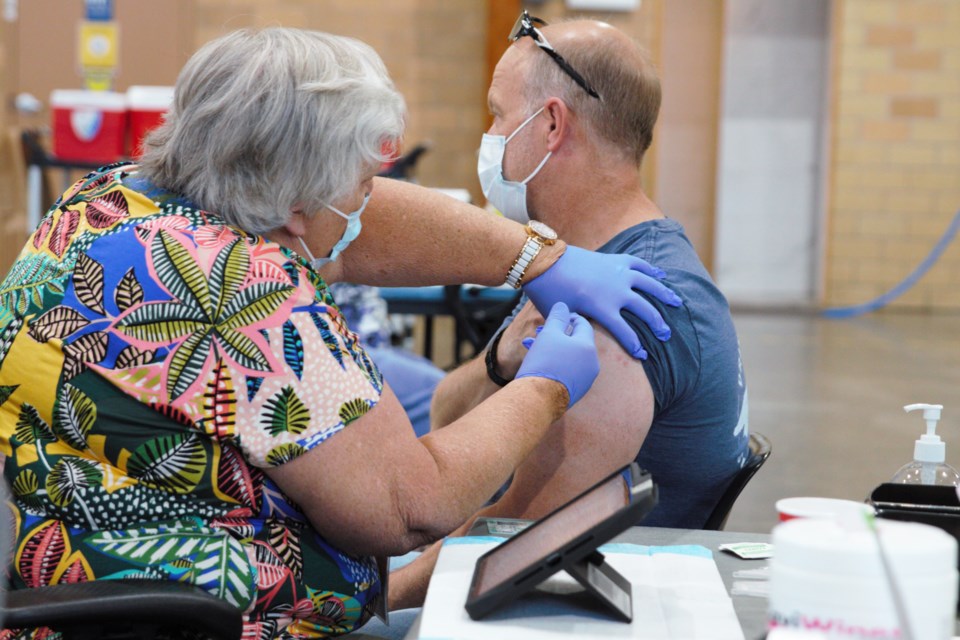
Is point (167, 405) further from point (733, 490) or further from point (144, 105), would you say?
point (144, 105)

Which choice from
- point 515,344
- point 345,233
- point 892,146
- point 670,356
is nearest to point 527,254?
point 515,344

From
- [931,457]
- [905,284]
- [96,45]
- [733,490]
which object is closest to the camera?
[931,457]

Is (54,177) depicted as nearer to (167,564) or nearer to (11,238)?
(11,238)

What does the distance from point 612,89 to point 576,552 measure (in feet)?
3.57

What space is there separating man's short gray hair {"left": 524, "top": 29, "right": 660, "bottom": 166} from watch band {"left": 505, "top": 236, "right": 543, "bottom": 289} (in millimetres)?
277

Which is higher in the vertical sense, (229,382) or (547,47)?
(547,47)

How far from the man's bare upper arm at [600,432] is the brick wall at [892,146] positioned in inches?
274

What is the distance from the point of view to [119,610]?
1097mm

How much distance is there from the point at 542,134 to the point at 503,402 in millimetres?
735

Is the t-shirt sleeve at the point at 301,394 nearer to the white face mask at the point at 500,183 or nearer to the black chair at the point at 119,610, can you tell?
the black chair at the point at 119,610

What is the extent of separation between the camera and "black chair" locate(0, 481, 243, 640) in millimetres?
1093

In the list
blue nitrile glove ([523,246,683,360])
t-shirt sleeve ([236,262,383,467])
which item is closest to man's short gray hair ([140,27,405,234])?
t-shirt sleeve ([236,262,383,467])

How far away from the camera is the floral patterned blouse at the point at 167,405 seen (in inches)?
45.7

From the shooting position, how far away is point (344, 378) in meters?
1.20
